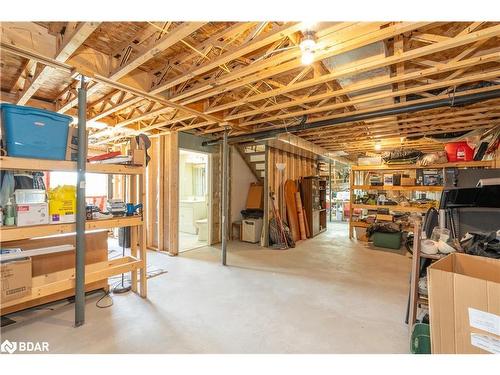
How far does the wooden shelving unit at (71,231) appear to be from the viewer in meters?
1.99

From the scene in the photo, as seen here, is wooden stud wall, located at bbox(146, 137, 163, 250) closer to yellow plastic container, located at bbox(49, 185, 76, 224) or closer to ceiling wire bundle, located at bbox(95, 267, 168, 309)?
ceiling wire bundle, located at bbox(95, 267, 168, 309)

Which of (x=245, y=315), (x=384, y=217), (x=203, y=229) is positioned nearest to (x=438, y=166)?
(x=384, y=217)

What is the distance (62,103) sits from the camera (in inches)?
149

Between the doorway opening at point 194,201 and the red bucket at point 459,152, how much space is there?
208 inches

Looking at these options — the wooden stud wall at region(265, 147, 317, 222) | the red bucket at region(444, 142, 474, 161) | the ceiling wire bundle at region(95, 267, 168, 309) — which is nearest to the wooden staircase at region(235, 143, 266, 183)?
the wooden stud wall at region(265, 147, 317, 222)

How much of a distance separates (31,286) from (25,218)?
61cm

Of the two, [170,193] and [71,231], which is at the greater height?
[170,193]

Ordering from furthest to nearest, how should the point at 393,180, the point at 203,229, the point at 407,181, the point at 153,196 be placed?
the point at 203,229, the point at 393,180, the point at 407,181, the point at 153,196

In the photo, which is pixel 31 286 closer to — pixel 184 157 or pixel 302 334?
pixel 302 334

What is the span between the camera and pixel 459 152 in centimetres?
495

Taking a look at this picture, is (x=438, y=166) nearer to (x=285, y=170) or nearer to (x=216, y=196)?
(x=285, y=170)

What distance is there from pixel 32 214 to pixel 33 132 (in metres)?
0.72

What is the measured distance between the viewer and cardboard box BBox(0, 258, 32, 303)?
Answer: 197cm

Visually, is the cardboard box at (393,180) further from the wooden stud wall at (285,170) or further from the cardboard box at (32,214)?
the cardboard box at (32,214)
